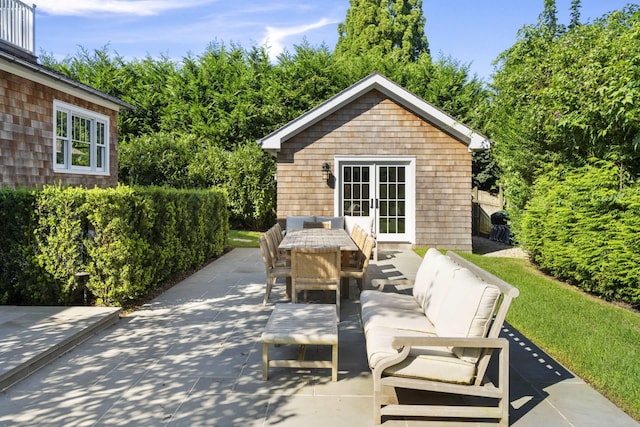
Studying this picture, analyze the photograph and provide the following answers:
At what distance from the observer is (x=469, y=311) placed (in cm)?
310

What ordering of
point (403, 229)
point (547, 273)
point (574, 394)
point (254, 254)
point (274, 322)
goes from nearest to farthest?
point (574, 394)
point (274, 322)
point (547, 273)
point (254, 254)
point (403, 229)

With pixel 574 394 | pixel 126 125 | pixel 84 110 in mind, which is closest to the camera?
pixel 574 394

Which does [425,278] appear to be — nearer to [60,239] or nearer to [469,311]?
[469,311]

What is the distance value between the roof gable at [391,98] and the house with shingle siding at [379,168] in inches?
2.6

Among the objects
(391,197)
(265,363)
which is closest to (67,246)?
(265,363)

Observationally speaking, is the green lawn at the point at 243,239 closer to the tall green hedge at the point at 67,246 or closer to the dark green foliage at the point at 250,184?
the dark green foliage at the point at 250,184

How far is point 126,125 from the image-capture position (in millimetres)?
18547

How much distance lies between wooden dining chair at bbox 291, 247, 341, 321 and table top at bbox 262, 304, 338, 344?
122cm

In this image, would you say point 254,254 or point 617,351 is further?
point 254,254

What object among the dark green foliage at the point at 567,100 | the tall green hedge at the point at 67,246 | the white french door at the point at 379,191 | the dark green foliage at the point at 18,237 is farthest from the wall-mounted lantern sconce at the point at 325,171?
the dark green foliage at the point at 18,237

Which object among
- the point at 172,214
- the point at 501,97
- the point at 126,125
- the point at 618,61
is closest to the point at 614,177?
the point at 618,61

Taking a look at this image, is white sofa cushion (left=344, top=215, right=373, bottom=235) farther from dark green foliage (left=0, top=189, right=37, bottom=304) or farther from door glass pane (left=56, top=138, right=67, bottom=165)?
dark green foliage (left=0, top=189, right=37, bottom=304)

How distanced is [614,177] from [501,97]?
14.5 ft

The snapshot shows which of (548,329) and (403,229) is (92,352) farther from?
(403,229)
